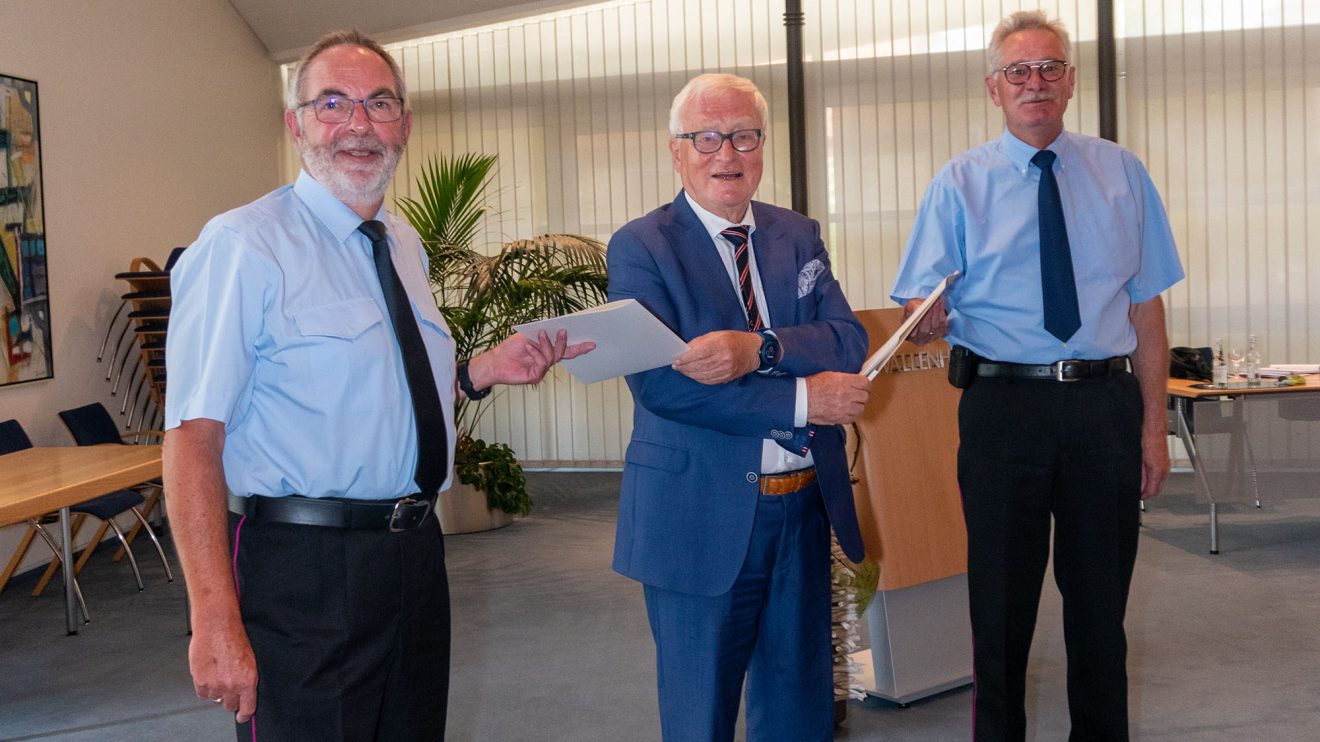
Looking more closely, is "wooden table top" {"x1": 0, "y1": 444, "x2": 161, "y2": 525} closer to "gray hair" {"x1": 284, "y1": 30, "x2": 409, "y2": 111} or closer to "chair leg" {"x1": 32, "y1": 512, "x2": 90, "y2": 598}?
"chair leg" {"x1": 32, "y1": 512, "x2": 90, "y2": 598}

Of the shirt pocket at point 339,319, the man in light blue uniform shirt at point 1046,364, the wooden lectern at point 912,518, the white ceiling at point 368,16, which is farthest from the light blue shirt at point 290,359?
the white ceiling at point 368,16

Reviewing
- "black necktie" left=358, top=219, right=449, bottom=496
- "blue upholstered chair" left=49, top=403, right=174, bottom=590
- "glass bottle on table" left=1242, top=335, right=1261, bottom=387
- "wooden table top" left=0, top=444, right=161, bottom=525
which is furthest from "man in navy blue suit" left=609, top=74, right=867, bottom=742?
"glass bottle on table" left=1242, top=335, right=1261, bottom=387

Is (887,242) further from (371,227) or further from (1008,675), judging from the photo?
(371,227)

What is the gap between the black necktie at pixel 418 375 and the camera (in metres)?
1.96

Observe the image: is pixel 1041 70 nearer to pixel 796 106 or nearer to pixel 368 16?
pixel 796 106

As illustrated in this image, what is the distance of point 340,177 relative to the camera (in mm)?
1996

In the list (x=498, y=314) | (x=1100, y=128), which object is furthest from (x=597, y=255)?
(x=1100, y=128)

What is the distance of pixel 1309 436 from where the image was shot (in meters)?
5.89

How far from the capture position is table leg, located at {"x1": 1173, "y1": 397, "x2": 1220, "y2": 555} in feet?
19.8

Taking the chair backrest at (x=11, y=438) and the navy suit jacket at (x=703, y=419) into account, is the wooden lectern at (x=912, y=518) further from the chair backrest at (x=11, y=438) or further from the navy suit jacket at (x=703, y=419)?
the chair backrest at (x=11, y=438)

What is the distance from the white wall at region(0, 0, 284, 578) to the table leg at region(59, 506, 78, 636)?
1229 mm

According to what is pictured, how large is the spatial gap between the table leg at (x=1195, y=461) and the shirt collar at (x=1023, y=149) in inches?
143

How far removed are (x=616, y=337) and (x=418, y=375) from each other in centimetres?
36

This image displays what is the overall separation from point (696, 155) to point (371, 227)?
0.71 m
